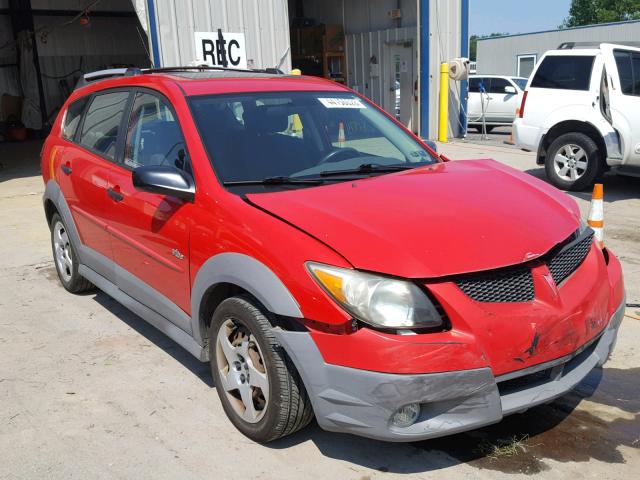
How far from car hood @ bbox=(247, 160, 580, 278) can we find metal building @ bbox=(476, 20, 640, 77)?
30.1 metres

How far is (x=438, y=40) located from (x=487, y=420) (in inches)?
570

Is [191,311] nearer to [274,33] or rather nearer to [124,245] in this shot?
[124,245]

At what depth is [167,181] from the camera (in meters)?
3.36

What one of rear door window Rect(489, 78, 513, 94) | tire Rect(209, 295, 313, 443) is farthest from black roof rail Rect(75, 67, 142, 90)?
rear door window Rect(489, 78, 513, 94)

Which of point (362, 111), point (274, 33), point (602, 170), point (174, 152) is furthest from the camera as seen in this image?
point (274, 33)

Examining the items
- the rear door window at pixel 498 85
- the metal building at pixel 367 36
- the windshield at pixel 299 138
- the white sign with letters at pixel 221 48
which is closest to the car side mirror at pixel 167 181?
the windshield at pixel 299 138

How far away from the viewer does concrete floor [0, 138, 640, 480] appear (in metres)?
2.97

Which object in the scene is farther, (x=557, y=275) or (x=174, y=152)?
(x=174, y=152)

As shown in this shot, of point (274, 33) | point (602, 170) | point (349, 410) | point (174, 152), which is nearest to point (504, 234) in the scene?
point (349, 410)

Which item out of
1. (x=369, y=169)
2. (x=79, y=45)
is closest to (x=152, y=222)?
(x=369, y=169)

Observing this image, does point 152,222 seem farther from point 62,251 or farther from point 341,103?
point 62,251

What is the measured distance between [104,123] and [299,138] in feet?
5.31

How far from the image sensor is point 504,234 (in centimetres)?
288

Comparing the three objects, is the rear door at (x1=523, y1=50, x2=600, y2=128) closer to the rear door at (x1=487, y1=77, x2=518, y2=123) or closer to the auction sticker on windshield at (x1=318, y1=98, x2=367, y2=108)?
the auction sticker on windshield at (x1=318, y1=98, x2=367, y2=108)
